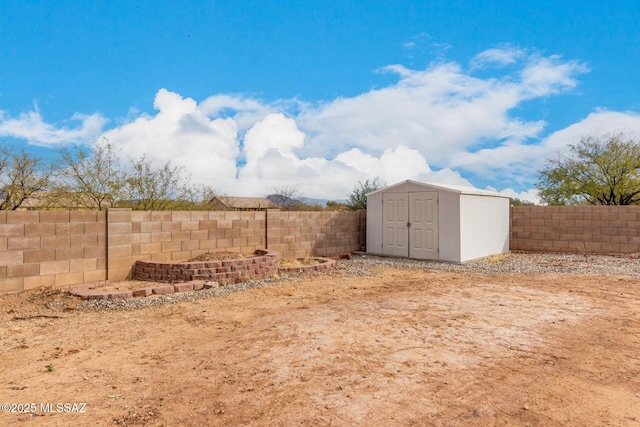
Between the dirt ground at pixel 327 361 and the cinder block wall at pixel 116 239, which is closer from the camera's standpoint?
the dirt ground at pixel 327 361

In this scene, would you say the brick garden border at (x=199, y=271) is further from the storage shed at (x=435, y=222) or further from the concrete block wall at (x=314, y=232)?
the storage shed at (x=435, y=222)

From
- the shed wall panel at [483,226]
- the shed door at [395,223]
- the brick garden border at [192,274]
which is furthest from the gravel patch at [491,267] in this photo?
the shed door at [395,223]

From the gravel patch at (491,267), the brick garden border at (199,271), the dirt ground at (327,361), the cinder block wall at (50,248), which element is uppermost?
the cinder block wall at (50,248)

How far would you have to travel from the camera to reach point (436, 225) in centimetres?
1209

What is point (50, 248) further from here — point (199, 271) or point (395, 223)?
point (395, 223)

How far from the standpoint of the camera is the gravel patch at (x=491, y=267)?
768cm

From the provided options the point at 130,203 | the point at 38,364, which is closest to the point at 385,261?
the point at 130,203

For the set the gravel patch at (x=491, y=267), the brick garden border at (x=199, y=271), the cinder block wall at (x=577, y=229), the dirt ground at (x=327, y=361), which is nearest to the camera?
the dirt ground at (x=327, y=361)

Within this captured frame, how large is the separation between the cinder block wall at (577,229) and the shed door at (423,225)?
4.78m

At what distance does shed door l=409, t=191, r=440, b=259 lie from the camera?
12.1 m

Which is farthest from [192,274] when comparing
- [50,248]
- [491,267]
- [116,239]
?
[491,267]

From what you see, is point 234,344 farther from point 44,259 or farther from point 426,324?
point 44,259

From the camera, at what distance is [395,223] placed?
13039mm

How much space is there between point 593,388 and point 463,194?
8.76 metres
